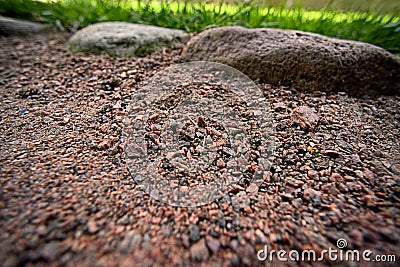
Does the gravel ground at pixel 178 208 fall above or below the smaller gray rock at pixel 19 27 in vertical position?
below

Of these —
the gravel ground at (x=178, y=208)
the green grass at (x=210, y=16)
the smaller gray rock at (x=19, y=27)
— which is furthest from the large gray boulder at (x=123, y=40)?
the smaller gray rock at (x=19, y=27)

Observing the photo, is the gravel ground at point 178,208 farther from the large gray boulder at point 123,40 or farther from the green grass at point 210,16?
the green grass at point 210,16

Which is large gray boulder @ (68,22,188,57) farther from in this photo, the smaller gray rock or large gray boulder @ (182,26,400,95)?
the smaller gray rock

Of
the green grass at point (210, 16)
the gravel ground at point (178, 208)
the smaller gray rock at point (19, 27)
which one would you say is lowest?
the gravel ground at point (178, 208)

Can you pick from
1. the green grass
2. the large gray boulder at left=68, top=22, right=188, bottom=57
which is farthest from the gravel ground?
the green grass

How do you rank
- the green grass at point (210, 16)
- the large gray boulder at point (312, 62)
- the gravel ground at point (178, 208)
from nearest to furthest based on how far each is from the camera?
the gravel ground at point (178, 208), the large gray boulder at point (312, 62), the green grass at point (210, 16)

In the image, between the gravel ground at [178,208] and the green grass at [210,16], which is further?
the green grass at [210,16]

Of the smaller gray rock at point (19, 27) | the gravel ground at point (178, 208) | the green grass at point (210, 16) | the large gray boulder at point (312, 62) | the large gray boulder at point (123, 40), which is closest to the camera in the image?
the gravel ground at point (178, 208)
